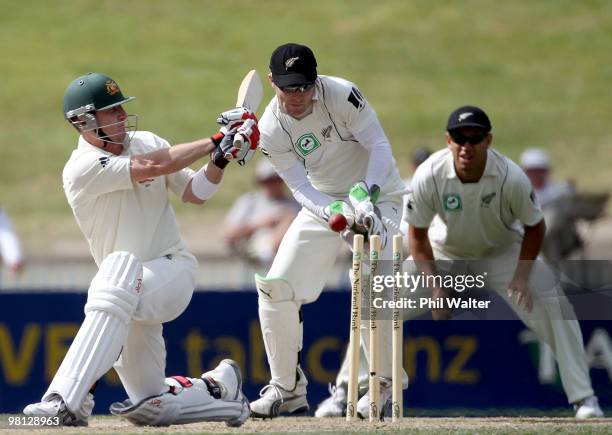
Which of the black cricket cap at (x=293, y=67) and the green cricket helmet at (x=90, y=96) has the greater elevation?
the black cricket cap at (x=293, y=67)

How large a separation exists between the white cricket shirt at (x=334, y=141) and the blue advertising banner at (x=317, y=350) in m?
1.77

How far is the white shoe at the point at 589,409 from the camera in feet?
23.1

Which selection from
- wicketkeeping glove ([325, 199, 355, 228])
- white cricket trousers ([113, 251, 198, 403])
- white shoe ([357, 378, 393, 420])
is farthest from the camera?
white shoe ([357, 378, 393, 420])

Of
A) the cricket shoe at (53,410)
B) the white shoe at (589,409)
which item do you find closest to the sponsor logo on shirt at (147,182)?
the cricket shoe at (53,410)

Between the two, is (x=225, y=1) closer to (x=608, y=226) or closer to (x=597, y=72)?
(x=597, y=72)

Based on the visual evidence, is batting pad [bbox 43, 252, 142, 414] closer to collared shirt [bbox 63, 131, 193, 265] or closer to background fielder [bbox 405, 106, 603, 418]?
collared shirt [bbox 63, 131, 193, 265]

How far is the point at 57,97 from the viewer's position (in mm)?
23297

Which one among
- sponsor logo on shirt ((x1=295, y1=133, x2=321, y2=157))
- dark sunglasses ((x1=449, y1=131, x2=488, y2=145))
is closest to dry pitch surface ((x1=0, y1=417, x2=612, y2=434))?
sponsor logo on shirt ((x1=295, y1=133, x2=321, y2=157))

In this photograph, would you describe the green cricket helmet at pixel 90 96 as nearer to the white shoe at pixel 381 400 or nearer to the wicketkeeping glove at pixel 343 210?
the wicketkeeping glove at pixel 343 210

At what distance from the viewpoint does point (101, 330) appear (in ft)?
19.0

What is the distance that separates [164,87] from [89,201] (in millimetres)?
17644

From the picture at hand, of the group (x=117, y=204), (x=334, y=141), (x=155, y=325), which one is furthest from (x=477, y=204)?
(x=117, y=204)

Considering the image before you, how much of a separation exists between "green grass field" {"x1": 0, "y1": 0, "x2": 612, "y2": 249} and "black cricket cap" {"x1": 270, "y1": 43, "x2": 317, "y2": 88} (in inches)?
518

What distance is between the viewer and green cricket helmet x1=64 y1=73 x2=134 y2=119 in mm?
6129
